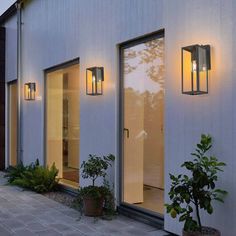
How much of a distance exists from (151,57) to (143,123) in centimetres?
84

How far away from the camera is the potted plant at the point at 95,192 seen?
4.84 m

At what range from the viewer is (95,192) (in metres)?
4.85

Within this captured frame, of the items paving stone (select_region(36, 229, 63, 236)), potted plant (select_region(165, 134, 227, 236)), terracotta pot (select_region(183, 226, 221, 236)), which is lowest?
paving stone (select_region(36, 229, 63, 236))

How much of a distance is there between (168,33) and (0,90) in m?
6.34

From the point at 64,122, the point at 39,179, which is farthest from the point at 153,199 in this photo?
the point at 64,122

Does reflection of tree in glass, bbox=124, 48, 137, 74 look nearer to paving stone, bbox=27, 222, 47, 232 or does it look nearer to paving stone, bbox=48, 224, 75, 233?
paving stone, bbox=48, 224, 75, 233

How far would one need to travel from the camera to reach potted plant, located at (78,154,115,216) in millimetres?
4836

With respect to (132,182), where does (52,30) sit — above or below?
above

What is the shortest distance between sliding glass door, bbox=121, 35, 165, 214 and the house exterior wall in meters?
0.15

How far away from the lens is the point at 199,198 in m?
3.38

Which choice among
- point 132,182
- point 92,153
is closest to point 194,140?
point 132,182

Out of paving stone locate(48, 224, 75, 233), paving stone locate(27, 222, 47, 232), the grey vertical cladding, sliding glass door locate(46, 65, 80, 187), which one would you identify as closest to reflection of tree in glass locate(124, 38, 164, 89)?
sliding glass door locate(46, 65, 80, 187)

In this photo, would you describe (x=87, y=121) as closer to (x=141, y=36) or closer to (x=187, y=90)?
(x=141, y=36)

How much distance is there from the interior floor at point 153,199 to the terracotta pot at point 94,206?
0.48 meters
